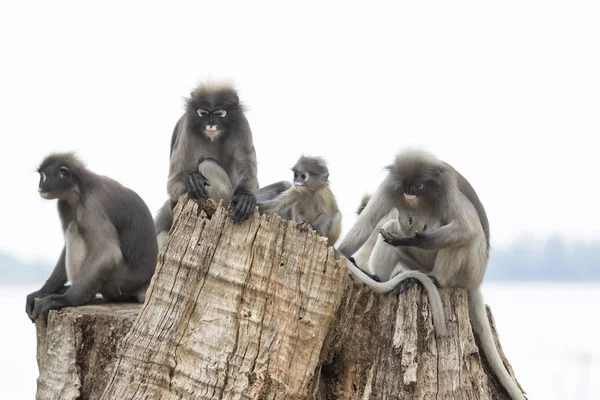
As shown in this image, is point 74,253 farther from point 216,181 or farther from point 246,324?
point 246,324

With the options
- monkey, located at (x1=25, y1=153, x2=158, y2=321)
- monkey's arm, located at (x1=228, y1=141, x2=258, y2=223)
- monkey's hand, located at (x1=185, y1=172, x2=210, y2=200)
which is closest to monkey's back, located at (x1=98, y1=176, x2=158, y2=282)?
monkey, located at (x1=25, y1=153, x2=158, y2=321)

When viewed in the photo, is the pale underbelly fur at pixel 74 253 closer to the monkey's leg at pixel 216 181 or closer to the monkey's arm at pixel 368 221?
the monkey's leg at pixel 216 181

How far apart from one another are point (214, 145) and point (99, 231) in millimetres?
1522

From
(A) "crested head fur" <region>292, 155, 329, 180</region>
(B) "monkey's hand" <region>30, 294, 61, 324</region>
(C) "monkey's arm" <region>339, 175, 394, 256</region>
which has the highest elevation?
(A) "crested head fur" <region>292, 155, 329, 180</region>

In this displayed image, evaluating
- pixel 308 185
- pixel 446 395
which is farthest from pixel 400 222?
pixel 446 395

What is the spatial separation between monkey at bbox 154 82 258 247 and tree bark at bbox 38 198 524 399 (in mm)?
921

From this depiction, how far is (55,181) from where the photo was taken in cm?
662

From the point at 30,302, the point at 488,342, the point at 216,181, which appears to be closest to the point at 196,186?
the point at 216,181

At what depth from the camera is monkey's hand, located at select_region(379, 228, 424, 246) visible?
520 centimetres

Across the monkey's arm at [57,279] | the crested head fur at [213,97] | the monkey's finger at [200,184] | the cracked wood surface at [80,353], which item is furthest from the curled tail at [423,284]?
the monkey's arm at [57,279]

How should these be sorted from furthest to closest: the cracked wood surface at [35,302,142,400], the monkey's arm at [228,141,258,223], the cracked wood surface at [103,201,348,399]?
the cracked wood surface at [35,302,142,400]
the monkey's arm at [228,141,258,223]
the cracked wood surface at [103,201,348,399]

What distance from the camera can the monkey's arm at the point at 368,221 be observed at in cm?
558

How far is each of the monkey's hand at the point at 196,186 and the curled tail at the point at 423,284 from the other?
1029 mm

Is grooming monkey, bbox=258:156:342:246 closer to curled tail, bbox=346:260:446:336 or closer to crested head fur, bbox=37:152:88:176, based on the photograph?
curled tail, bbox=346:260:446:336
